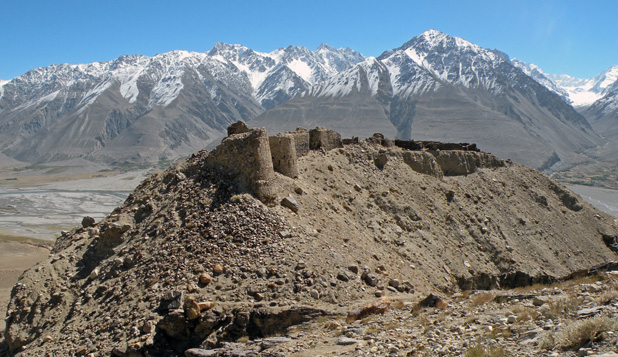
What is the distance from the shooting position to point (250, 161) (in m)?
16.2

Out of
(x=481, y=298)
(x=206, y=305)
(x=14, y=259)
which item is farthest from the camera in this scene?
(x=14, y=259)

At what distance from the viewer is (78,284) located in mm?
14844

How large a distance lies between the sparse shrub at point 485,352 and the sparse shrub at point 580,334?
0.65m

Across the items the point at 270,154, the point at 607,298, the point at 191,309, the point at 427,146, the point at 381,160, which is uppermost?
the point at 427,146

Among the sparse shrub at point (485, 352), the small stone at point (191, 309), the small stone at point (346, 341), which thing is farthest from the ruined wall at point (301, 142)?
the sparse shrub at point (485, 352)

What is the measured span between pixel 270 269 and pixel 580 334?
7746 millimetres

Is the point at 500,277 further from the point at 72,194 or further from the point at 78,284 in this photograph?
the point at 72,194

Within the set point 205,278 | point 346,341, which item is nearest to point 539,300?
point 346,341

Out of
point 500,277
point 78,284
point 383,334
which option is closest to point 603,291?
point 383,334

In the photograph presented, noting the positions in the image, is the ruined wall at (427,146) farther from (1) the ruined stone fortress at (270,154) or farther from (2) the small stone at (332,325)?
(2) the small stone at (332,325)

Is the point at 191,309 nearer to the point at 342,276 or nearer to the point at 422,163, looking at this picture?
the point at 342,276

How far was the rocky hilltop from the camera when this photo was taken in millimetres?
11576

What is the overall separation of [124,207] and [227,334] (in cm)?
805

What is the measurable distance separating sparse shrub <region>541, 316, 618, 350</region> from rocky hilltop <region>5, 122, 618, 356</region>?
0.09 meters
